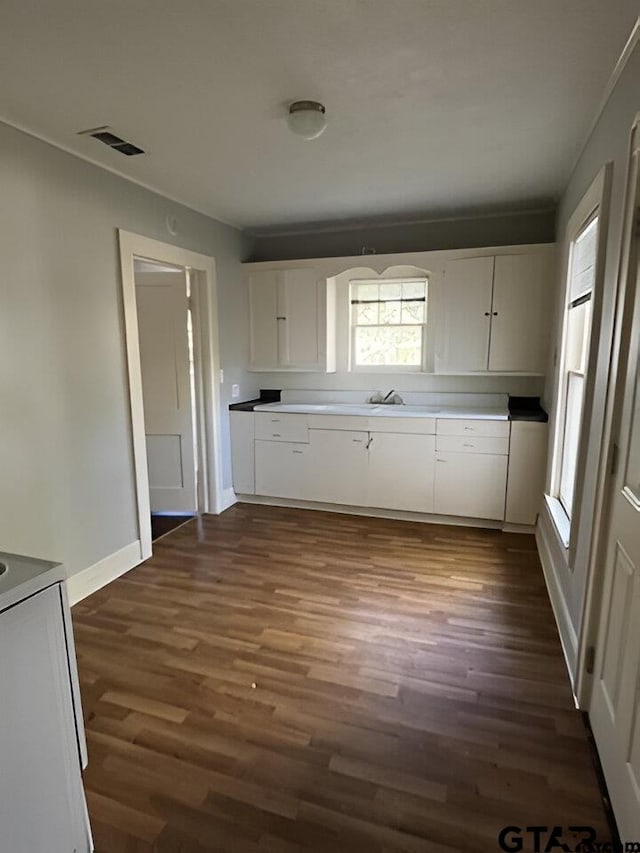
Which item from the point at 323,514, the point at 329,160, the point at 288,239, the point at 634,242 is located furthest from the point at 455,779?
the point at 288,239

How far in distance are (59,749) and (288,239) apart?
14.1 feet

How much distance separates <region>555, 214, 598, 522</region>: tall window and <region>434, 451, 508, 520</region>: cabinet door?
61 cm

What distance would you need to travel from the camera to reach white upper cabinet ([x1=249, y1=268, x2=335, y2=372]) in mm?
4316

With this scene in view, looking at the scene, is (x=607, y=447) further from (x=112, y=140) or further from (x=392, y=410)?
(x=112, y=140)

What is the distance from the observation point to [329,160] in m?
2.72

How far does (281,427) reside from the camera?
421 centimetres

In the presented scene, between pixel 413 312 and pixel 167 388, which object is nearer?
pixel 167 388

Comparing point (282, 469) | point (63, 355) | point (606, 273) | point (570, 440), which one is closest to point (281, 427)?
point (282, 469)

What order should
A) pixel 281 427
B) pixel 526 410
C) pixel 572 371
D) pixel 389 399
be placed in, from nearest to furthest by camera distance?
pixel 572 371, pixel 526 410, pixel 281 427, pixel 389 399

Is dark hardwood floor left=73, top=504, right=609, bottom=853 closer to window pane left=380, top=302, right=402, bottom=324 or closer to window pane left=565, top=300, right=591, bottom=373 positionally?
window pane left=565, top=300, right=591, bottom=373

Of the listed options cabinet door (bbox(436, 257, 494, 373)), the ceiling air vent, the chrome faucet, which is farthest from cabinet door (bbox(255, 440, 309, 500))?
the ceiling air vent

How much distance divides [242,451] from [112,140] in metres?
2.56

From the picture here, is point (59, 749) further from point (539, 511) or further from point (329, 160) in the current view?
point (539, 511)

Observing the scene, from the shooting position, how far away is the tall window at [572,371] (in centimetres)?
268
